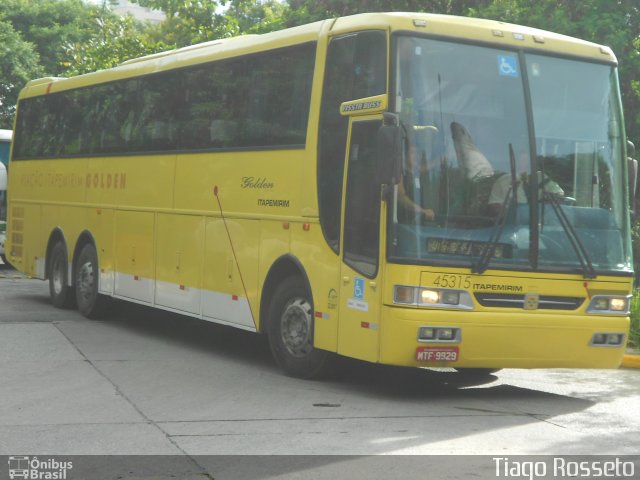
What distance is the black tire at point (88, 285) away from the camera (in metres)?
16.8

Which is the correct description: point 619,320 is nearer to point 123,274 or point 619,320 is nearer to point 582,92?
point 582,92

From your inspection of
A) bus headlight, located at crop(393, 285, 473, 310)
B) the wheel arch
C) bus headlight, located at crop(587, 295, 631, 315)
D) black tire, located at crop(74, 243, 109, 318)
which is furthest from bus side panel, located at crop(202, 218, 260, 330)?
black tire, located at crop(74, 243, 109, 318)

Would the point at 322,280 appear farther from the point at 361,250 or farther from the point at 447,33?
the point at 447,33

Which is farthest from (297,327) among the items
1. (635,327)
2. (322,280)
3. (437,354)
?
(635,327)

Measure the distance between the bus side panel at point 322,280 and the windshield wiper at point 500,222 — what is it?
1368mm

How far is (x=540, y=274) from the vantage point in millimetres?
10445

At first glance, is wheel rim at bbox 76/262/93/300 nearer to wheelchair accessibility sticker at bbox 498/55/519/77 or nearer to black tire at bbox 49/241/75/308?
black tire at bbox 49/241/75/308

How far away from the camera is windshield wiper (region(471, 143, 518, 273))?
33.3 ft

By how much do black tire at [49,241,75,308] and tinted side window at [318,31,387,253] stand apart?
766cm

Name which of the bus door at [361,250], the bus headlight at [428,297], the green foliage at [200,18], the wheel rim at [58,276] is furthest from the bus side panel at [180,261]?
the green foliage at [200,18]

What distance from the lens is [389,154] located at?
9.89 metres

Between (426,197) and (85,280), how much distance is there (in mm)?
8244

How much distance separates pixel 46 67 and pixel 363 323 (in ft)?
146

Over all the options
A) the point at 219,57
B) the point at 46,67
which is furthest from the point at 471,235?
the point at 46,67
